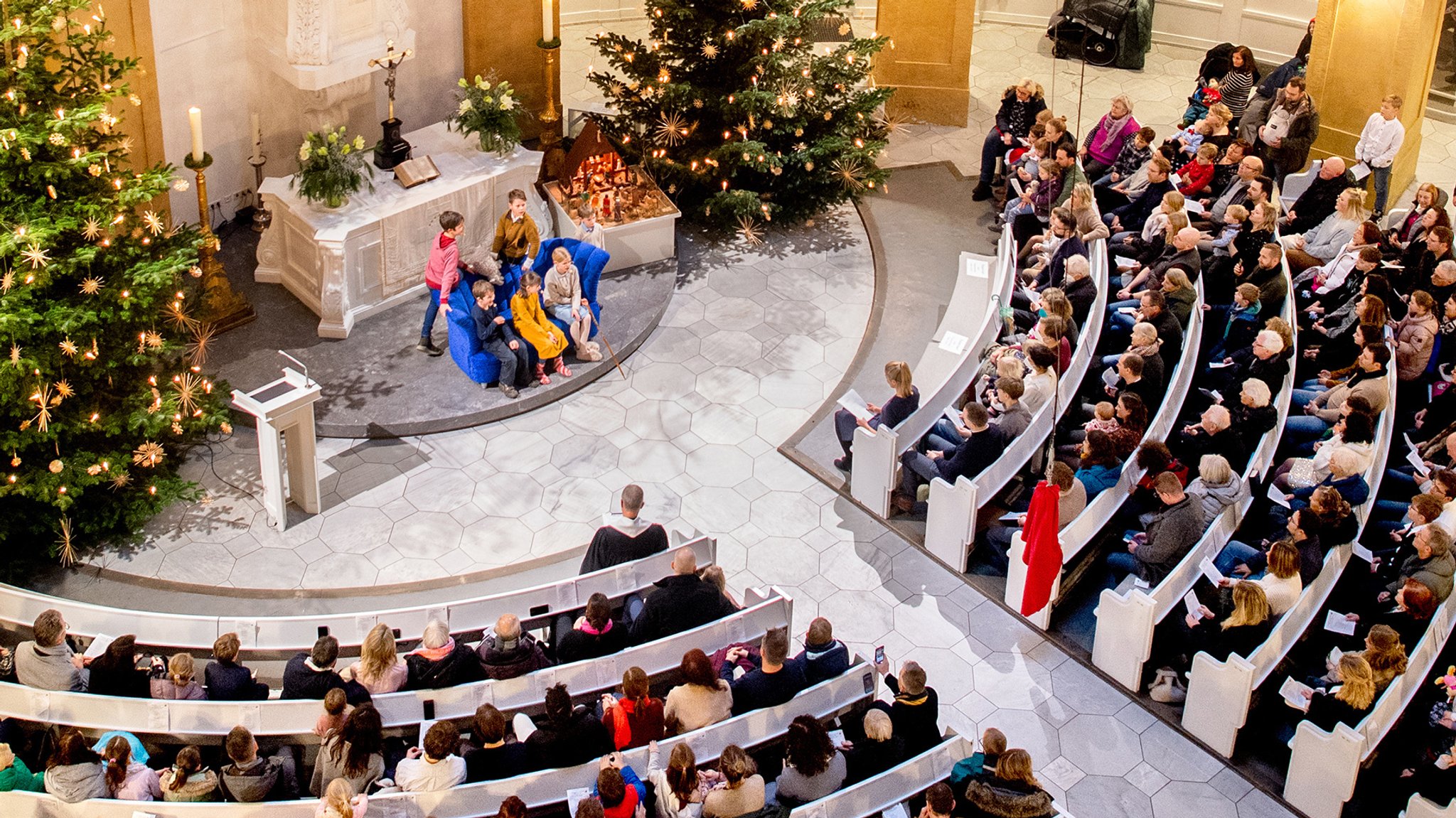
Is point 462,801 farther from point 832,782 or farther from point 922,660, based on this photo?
point 922,660

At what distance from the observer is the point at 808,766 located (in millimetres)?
7004

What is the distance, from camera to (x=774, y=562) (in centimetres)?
965

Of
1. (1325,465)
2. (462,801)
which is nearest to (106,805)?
(462,801)

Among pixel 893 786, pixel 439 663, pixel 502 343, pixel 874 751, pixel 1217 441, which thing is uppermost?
pixel 1217 441

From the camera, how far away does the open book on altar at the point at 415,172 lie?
39.1 feet

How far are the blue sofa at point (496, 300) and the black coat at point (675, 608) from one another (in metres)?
3.32

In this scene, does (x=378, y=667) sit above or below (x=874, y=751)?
above

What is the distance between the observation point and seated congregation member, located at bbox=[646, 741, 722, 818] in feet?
22.5

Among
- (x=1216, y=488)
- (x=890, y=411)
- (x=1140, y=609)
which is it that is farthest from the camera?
(x=890, y=411)

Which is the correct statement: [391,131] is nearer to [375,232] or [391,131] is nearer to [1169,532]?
[375,232]

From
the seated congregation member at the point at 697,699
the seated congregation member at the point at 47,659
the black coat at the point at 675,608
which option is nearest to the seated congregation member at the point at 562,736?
the seated congregation member at the point at 697,699

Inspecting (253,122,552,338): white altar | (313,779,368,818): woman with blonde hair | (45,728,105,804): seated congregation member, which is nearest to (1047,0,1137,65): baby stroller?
(253,122,552,338): white altar

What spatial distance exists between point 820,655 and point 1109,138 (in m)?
6.97

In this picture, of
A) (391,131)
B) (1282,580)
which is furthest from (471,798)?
(391,131)
